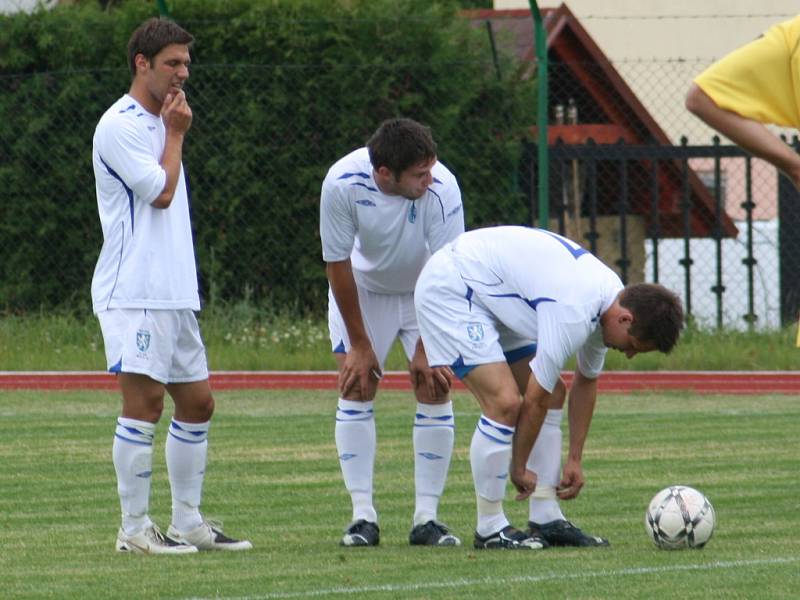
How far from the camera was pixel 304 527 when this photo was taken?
8.16 m

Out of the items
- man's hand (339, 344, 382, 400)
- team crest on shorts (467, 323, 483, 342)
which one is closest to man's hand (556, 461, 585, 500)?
team crest on shorts (467, 323, 483, 342)

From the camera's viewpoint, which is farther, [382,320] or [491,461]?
[382,320]

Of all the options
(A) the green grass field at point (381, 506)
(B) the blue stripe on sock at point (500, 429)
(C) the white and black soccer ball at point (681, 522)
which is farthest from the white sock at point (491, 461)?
(C) the white and black soccer ball at point (681, 522)

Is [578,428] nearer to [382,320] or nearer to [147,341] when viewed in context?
[382,320]

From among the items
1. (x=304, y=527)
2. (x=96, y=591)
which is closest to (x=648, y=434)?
(x=304, y=527)

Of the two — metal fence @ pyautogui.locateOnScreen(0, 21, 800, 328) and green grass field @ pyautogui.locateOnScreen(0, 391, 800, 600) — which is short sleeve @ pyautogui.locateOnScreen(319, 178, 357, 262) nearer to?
green grass field @ pyautogui.locateOnScreen(0, 391, 800, 600)

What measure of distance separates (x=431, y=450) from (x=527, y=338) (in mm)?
699

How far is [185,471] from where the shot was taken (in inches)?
293

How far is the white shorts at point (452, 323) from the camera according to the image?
7.30 m

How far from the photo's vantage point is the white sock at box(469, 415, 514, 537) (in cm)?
722

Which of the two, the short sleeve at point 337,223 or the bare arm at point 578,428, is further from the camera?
the short sleeve at point 337,223

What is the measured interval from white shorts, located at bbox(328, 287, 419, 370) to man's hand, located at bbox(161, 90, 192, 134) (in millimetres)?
1118

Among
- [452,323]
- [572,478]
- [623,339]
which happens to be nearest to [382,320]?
[452,323]

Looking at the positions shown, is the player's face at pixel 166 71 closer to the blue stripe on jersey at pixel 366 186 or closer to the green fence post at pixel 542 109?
the blue stripe on jersey at pixel 366 186
